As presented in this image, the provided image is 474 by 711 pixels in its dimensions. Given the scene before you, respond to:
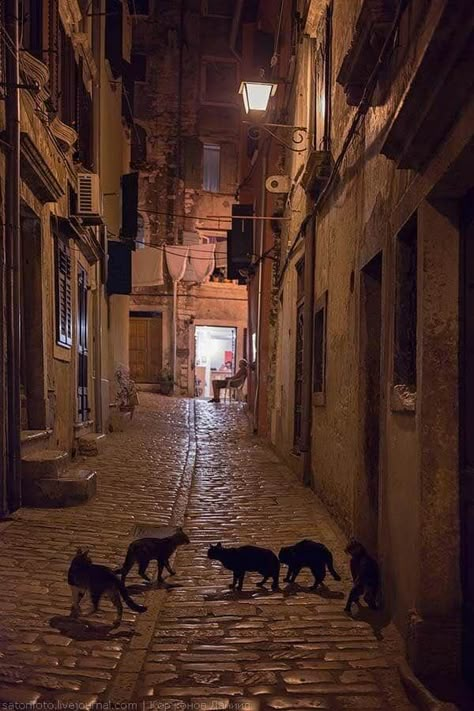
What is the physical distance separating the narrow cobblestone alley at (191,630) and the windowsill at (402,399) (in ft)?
4.72

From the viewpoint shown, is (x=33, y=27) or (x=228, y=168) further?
(x=228, y=168)

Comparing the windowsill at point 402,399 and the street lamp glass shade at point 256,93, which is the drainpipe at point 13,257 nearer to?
the street lamp glass shade at point 256,93

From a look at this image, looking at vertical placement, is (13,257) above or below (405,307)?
above


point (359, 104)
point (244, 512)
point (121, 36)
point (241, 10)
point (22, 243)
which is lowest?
point (244, 512)

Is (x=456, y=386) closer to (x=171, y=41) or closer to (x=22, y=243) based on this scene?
(x=22, y=243)

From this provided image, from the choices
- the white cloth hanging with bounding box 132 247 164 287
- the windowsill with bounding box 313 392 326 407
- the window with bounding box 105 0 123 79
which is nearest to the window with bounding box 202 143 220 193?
the white cloth hanging with bounding box 132 247 164 287

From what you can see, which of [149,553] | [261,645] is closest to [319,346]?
[149,553]

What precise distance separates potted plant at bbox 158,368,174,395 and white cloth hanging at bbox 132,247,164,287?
4.49 meters

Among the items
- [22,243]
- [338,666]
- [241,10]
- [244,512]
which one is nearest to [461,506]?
[338,666]

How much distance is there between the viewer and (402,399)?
414 centimetres

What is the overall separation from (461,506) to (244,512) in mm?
4577

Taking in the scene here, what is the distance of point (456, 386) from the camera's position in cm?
361

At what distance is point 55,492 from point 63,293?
4.06m

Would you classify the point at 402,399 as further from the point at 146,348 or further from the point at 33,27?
the point at 146,348
